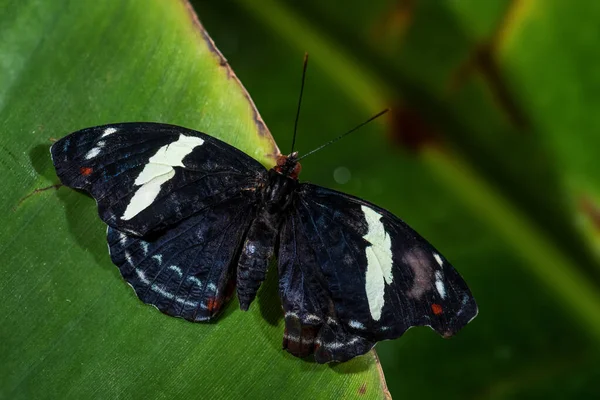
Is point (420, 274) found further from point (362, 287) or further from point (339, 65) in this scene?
point (339, 65)

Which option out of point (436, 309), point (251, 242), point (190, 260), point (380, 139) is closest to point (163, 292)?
point (190, 260)

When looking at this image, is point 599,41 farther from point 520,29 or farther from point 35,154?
point 35,154

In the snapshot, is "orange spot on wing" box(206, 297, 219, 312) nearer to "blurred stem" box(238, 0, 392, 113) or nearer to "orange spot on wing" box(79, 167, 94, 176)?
"orange spot on wing" box(79, 167, 94, 176)

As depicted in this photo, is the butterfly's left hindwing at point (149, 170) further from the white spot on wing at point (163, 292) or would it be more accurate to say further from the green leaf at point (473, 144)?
the green leaf at point (473, 144)

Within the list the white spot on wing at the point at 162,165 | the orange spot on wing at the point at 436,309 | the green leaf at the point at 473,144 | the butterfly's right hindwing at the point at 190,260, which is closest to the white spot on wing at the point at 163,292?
the butterfly's right hindwing at the point at 190,260

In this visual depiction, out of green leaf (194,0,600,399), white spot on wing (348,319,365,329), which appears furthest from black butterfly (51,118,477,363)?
green leaf (194,0,600,399)

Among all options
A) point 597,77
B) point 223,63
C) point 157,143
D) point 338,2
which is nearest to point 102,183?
point 157,143
